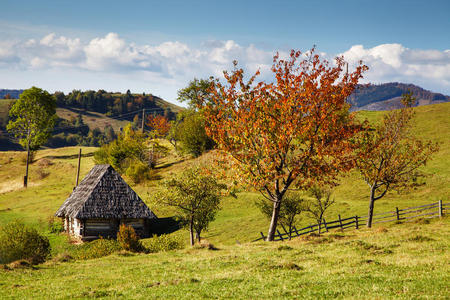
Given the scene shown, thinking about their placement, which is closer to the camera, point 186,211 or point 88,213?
point 186,211

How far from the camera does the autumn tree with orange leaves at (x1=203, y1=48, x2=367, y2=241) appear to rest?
23.0m

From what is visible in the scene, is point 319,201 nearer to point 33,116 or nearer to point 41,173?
point 41,173

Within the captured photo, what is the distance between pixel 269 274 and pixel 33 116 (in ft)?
282

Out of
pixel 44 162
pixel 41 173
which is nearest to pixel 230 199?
pixel 41 173

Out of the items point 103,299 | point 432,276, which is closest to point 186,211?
point 103,299

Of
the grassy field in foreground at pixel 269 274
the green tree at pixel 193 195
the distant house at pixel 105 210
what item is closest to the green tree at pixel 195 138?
the distant house at pixel 105 210

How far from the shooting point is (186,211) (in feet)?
114

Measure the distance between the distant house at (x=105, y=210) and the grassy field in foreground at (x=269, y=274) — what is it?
22.3 metres

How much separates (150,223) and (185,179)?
17525 millimetres

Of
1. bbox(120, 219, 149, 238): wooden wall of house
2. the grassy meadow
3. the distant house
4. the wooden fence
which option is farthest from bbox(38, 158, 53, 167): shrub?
the grassy meadow

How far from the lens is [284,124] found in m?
23.1

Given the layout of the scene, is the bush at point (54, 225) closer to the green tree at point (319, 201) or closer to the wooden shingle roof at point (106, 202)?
the wooden shingle roof at point (106, 202)

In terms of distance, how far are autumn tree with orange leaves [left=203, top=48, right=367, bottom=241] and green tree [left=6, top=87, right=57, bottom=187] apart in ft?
246

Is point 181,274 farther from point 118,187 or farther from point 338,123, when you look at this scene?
point 118,187
